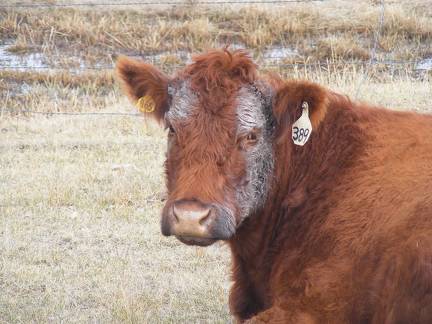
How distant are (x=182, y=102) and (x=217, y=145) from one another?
391 mm

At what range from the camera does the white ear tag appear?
508 centimetres

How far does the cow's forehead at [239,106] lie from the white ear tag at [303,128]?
0.70 ft

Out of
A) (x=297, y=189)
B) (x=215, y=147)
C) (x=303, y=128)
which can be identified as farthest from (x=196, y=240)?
(x=303, y=128)

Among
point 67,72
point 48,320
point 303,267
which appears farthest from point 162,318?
point 67,72

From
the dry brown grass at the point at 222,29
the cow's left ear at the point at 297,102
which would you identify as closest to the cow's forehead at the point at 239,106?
the cow's left ear at the point at 297,102

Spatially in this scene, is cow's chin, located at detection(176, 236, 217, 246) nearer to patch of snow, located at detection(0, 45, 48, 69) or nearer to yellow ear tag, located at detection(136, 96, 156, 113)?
yellow ear tag, located at detection(136, 96, 156, 113)

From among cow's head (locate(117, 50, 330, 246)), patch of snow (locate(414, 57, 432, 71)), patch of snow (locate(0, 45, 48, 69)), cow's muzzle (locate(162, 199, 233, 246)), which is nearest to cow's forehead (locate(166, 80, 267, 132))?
cow's head (locate(117, 50, 330, 246))

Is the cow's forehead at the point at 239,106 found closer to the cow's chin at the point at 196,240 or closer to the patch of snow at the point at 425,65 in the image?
the cow's chin at the point at 196,240

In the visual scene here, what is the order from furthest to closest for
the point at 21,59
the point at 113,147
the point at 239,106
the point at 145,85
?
the point at 21,59 → the point at 113,147 → the point at 145,85 → the point at 239,106

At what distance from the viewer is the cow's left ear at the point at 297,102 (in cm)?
503

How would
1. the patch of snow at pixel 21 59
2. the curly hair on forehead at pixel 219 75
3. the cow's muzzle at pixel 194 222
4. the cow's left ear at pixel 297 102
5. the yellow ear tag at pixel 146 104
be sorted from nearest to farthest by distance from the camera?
the cow's muzzle at pixel 194 222
the curly hair on forehead at pixel 219 75
the cow's left ear at pixel 297 102
the yellow ear tag at pixel 146 104
the patch of snow at pixel 21 59

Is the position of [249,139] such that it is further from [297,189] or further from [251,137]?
[297,189]

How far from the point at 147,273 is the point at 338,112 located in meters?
2.60

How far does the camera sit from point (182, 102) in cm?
502
